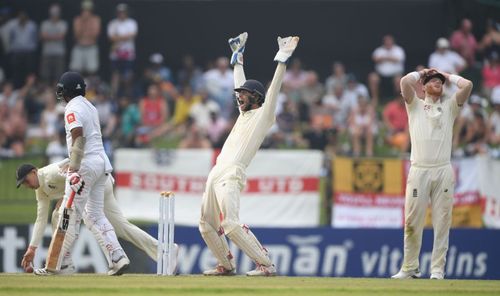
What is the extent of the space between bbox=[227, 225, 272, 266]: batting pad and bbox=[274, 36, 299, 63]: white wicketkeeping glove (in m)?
1.98

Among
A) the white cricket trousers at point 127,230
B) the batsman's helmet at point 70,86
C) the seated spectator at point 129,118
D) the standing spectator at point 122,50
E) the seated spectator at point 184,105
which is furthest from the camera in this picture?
the standing spectator at point 122,50

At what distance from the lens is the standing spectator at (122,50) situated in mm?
30188

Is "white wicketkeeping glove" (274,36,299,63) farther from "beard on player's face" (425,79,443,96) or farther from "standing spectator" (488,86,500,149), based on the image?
"standing spectator" (488,86,500,149)

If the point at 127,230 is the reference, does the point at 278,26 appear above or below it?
above

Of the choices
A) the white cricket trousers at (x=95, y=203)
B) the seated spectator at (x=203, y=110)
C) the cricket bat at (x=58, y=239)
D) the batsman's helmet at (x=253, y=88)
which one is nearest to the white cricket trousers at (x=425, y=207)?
the batsman's helmet at (x=253, y=88)

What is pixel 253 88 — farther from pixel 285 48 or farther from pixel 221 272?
pixel 221 272

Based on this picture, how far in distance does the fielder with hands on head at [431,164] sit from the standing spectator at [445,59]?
42.5 feet

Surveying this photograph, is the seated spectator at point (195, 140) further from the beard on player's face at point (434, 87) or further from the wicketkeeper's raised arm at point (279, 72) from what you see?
the beard on player's face at point (434, 87)

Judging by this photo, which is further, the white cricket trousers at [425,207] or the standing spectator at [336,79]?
the standing spectator at [336,79]

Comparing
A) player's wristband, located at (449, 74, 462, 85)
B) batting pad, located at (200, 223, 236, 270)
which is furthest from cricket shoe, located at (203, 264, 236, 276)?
player's wristband, located at (449, 74, 462, 85)

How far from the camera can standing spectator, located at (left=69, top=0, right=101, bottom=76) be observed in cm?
3061

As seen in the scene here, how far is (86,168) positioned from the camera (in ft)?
50.5

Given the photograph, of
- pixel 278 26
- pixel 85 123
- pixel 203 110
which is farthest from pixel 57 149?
pixel 85 123

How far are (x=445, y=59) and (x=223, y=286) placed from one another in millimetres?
15896
